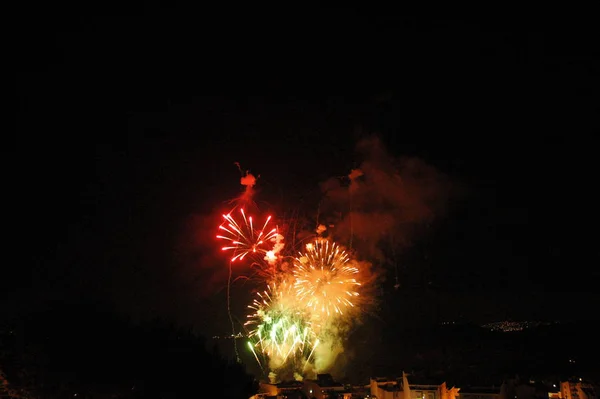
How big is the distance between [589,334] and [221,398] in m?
41.4

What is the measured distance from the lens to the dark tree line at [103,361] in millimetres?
14430

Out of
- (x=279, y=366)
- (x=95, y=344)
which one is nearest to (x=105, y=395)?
(x=95, y=344)

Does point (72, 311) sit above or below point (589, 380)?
above

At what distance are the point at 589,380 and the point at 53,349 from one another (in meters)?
28.2

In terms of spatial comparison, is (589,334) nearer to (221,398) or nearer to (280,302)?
(280,302)

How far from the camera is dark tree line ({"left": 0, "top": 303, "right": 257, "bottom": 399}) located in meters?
14.4

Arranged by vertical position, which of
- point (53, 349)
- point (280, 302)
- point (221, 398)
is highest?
point (280, 302)

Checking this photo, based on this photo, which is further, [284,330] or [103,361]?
[284,330]

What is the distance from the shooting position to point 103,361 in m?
15.4

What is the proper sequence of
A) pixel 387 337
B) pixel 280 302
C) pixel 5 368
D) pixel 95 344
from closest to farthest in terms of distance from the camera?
pixel 5 368, pixel 95 344, pixel 280 302, pixel 387 337

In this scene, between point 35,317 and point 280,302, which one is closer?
point 35,317

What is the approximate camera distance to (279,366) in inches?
1307

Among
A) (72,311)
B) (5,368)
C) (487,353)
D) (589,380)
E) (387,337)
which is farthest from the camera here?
(387,337)

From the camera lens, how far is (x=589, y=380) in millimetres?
29406
